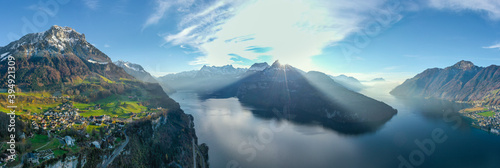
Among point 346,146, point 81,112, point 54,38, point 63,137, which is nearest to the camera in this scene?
point 63,137

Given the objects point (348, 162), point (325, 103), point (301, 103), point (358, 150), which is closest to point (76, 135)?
point (348, 162)

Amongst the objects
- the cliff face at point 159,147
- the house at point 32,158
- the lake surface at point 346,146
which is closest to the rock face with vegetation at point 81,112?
the cliff face at point 159,147

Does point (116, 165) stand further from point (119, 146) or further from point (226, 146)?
point (226, 146)

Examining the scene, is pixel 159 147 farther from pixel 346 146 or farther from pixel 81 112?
pixel 346 146

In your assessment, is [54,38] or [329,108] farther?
[329,108]

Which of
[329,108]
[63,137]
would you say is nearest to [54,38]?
[63,137]

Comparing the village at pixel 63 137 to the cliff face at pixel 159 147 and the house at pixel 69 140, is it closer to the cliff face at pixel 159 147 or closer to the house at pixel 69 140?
the house at pixel 69 140

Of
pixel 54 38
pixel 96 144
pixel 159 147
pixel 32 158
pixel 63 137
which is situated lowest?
pixel 159 147
